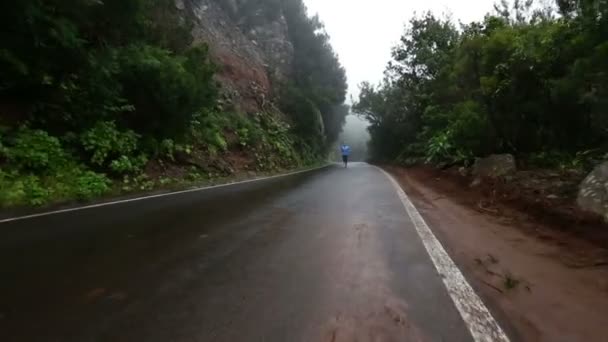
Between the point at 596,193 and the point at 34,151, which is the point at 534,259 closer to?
the point at 596,193

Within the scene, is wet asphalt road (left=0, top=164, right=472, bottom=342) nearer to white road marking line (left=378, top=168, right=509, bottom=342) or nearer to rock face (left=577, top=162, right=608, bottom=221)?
white road marking line (left=378, top=168, right=509, bottom=342)

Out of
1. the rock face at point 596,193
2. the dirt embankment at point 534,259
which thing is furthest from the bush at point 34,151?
the rock face at point 596,193

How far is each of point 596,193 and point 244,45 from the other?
32305mm

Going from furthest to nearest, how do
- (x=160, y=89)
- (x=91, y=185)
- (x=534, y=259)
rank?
(x=160, y=89) → (x=91, y=185) → (x=534, y=259)

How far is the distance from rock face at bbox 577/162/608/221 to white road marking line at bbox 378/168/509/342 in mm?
2374

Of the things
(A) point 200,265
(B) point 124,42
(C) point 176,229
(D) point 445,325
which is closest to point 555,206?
(D) point 445,325

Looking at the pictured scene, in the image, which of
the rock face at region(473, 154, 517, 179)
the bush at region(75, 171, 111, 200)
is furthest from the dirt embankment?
the bush at region(75, 171, 111, 200)

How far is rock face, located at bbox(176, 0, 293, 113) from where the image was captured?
25031mm

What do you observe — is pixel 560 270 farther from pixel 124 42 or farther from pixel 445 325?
pixel 124 42

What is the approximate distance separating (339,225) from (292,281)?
231 centimetres

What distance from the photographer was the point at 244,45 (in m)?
32.9

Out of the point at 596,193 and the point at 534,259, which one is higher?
the point at 596,193

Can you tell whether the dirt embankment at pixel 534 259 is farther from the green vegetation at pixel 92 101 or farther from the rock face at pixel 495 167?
the green vegetation at pixel 92 101

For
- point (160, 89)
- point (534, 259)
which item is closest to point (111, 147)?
point (160, 89)
